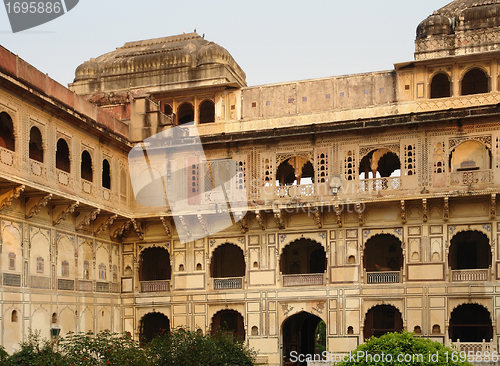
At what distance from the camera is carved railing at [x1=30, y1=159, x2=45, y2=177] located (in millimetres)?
18125

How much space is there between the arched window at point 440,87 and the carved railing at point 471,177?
10.5 ft

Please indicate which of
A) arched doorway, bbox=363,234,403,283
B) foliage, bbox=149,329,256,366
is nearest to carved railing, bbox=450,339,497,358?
arched doorway, bbox=363,234,403,283

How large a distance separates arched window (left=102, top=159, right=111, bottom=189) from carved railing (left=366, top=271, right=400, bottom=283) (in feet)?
26.8

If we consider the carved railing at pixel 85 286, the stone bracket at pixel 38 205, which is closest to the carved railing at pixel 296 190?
the carved railing at pixel 85 286

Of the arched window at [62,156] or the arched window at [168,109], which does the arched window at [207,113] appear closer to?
the arched window at [168,109]

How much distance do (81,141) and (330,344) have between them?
9.06m

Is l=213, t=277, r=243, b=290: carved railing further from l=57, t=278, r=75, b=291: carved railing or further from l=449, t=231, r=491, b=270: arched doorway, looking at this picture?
l=449, t=231, r=491, b=270: arched doorway

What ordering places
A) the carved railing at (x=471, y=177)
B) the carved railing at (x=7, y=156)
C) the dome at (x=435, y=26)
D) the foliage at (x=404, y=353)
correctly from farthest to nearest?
the dome at (x=435, y=26) < the carved railing at (x=471, y=177) < the carved railing at (x=7, y=156) < the foliage at (x=404, y=353)

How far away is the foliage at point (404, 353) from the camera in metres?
12.9

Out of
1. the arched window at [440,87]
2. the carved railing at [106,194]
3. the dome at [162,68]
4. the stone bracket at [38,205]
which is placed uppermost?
the dome at [162,68]

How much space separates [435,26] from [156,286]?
11.5 meters

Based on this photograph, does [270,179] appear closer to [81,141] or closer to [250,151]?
[250,151]

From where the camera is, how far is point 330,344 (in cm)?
2103

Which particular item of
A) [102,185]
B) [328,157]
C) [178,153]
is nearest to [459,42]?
[328,157]
